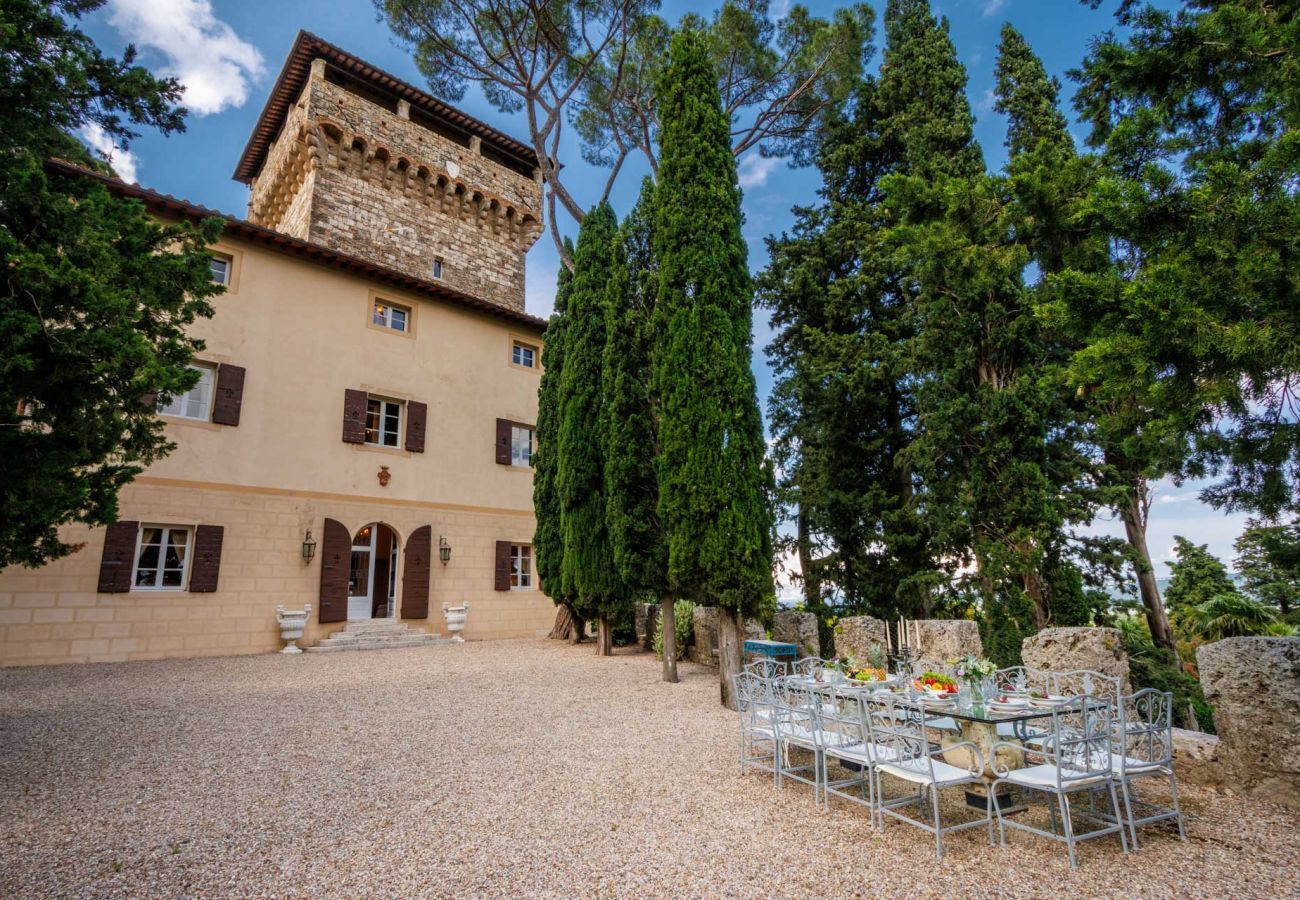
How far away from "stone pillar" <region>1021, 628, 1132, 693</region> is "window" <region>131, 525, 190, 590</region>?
A: 11.8 metres

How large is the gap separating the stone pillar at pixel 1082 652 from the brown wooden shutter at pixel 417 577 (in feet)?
34.8

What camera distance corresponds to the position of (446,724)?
5.72 meters

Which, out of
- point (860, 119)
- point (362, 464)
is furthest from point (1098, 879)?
point (860, 119)

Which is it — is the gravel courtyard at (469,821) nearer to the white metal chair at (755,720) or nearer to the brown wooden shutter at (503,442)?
the white metal chair at (755,720)

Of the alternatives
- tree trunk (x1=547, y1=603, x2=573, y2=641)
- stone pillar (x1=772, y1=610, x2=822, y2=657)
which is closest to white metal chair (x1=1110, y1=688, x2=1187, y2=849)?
stone pillar (x1=772, y1=610, x2=822, y2=657)

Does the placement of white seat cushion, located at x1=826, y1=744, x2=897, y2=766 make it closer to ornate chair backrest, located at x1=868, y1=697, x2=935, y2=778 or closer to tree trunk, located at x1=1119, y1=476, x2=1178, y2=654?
ornate chair backrest, located at x1=868, y1=697, x2=935, y2=778

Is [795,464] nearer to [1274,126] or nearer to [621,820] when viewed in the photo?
[1274,126]

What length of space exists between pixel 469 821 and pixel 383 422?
10437mm

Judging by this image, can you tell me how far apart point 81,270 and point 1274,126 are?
8.47 meters

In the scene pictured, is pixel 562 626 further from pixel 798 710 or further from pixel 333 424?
pixel 798 710

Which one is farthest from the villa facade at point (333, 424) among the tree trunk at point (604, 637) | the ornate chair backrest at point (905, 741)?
the ornate chair backrest at point (905, 741)

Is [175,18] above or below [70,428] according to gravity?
above

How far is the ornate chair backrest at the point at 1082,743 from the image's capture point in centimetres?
296

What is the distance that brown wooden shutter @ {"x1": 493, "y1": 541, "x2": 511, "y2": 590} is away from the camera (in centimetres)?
1338
